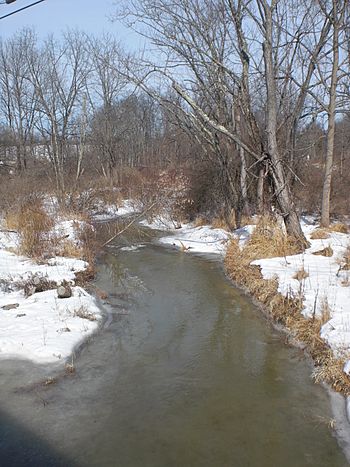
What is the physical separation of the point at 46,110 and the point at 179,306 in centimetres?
1832

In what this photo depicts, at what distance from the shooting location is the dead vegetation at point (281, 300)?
5340 millimetres

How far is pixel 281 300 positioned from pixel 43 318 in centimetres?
441

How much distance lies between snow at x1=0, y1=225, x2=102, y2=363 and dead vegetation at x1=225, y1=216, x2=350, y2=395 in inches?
134

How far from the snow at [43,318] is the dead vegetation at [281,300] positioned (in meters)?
3.41

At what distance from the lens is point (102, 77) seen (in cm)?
3353

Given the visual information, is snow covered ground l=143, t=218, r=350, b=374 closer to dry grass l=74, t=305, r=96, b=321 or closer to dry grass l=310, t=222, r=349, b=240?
dry grass l=310, t=222, r=349, b=240

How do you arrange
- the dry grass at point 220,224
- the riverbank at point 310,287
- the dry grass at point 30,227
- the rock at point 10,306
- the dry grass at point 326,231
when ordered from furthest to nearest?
the dry grass at point 220,224 < the dry grass at point 326,231 < the dry grass at point 30,227 < the rock at point 10,306 < the riverbank at point 310,287

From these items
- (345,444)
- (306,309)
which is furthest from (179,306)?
(345,444)

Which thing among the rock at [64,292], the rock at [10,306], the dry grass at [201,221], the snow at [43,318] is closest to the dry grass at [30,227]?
the snow at [43,318]

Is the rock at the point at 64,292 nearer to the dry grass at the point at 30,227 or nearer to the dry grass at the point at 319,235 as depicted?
the dry grass at the point at 30,227

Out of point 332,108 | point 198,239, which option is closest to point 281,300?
point 332,108

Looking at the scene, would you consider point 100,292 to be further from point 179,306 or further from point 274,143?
point 274,143

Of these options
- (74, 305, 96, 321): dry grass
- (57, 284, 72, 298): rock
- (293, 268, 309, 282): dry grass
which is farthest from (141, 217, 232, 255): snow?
(74, 305, 96, 321): dry grass

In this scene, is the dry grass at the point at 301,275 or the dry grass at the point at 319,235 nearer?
the dry grass at the point at 301,275
